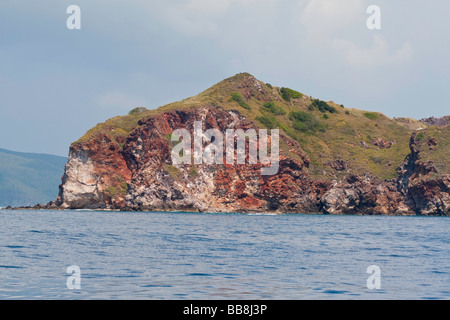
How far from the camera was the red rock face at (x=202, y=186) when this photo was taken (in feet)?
503

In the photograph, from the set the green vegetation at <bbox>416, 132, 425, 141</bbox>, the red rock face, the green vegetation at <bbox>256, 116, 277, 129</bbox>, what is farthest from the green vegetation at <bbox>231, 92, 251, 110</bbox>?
the green vegetation at <bbox>416, 132, 425, 141</bbox>

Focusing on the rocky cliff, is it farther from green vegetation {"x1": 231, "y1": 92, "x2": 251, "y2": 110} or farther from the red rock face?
green vegetation {"x1": 231, "y1": 92, "x2": 251, "y2": 110}

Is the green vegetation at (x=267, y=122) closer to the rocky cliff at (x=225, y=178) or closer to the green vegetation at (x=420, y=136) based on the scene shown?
the rocky cliff at (x=225, y=178)

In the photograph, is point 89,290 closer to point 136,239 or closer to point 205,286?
point 205,286

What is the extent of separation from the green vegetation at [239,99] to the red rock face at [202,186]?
74.3ft

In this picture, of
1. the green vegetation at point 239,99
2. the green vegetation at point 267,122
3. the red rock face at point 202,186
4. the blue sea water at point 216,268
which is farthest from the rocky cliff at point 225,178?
the blue sea water at point 216,268

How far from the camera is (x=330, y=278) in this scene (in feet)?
97.3

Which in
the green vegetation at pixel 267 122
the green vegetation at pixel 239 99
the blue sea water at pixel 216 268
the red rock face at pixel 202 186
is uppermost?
the green vegetation at pixel 239 99

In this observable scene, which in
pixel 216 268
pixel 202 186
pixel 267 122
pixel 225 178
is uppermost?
pixel 267 122

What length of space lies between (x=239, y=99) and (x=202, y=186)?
44.9 m

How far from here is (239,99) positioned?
633ft

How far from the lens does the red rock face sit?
15338cm

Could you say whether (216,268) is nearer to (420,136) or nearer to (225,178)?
(225,178)

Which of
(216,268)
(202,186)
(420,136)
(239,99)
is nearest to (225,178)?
(202,186)
